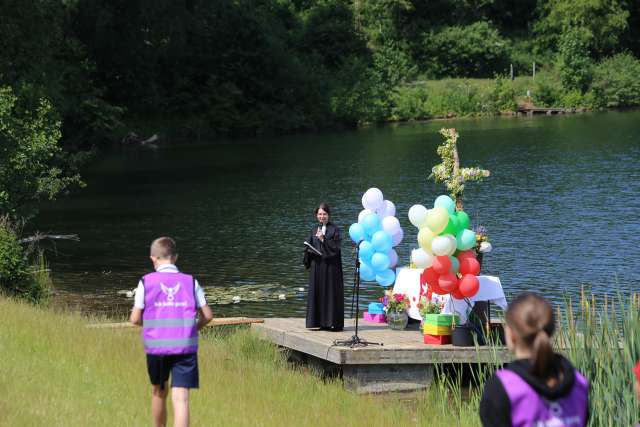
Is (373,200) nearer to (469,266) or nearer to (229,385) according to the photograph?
(469,266)

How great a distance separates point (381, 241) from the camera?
1562cm

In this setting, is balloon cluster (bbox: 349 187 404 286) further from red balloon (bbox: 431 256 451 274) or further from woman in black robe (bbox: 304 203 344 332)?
red balloon (bbox: 431 256 451 274)

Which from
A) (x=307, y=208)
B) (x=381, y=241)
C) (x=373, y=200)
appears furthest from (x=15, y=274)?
(x=307, y=208)

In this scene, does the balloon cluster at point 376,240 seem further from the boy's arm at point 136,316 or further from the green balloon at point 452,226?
the boy's arm at point 136,316

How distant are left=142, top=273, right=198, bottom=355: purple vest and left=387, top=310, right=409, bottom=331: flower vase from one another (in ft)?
27.3

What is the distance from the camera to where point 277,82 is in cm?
7669

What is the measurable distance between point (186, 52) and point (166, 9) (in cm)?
1092

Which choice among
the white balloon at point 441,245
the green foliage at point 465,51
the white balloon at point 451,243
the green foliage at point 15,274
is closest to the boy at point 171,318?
the white balloon at point 441,245

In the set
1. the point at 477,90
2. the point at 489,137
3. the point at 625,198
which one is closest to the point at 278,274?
the point at 625,198

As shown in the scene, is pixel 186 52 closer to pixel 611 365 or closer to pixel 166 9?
pixel 166 9

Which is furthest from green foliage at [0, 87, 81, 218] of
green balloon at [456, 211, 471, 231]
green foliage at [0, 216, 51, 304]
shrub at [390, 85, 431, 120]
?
shrub at [390, 85, 431, 120]

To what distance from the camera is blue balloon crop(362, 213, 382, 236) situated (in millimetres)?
15727

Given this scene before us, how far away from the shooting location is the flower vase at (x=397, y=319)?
15.9m

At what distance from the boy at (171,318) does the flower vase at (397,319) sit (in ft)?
26.8
